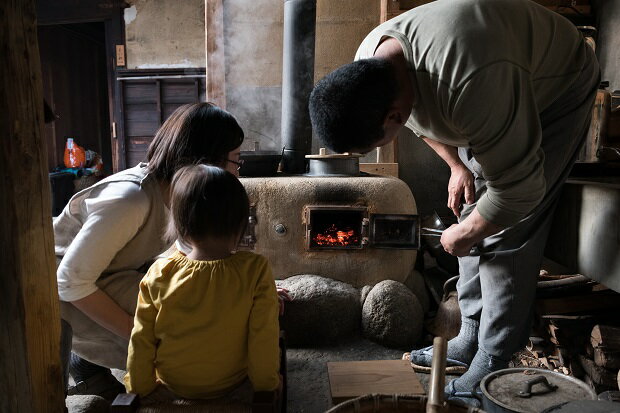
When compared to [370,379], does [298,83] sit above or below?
above

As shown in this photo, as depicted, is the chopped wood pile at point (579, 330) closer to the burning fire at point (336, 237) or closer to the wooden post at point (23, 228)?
the burning fire at point (336, 237)

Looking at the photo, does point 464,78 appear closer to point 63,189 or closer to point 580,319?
point 580,319

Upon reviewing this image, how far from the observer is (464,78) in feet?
5.74

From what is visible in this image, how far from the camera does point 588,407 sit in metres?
1.46

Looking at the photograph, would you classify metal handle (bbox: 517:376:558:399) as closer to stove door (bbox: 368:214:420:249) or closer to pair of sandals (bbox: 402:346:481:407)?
pair of sandals (bbox: 402:346:481:407)

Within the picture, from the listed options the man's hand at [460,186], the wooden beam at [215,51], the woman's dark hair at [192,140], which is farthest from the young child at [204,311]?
the wooden beam at [215,51]

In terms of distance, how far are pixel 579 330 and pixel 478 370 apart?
0.82 metres

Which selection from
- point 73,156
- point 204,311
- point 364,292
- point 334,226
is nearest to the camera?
point 204,311

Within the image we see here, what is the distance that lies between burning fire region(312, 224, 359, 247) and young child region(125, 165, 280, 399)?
2209 mm

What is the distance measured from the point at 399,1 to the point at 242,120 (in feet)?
6.78

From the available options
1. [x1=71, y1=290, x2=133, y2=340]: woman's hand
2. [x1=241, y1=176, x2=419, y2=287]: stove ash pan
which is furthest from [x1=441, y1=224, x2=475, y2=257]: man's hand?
[x1=241, y1=176, x2=419, y2=287]: stove ash pan

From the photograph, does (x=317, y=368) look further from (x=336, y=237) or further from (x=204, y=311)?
(x=204, y=311)

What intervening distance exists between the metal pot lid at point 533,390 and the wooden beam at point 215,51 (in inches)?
172

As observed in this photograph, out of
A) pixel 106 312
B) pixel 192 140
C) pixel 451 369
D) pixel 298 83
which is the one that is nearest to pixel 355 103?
pixel 192 140
